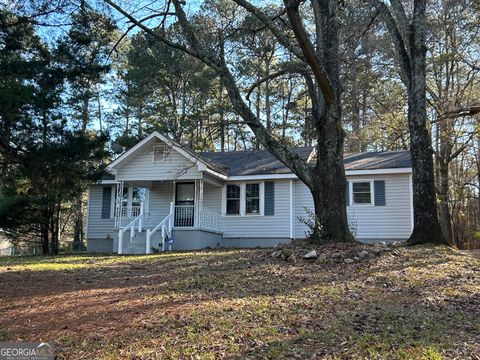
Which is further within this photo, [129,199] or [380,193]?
[129,199]

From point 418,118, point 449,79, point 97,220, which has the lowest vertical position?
point 97,220

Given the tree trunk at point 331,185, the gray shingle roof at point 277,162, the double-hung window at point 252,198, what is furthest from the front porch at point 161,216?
the tree trunk at point 331,185

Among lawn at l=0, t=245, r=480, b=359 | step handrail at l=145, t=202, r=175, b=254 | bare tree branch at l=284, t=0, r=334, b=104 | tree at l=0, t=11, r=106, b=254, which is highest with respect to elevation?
bare tree branch at l=284, t=0, r=334, b=104

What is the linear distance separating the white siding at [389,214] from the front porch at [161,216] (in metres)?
3.59

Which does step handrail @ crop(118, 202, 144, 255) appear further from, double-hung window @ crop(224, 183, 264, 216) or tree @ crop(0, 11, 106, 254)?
tree @ crop(0, 11, 106, 254)

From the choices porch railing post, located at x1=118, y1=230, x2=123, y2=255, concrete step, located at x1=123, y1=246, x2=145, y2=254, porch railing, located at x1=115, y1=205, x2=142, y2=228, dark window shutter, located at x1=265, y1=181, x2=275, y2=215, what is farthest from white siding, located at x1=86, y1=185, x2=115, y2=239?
dark window shutter, located at x1=265, y1=181, x2=275, y2=215

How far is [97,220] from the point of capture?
62.3ft

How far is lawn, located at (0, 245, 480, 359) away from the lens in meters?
4.05

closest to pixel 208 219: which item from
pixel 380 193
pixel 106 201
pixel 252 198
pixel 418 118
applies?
pixel 252 198

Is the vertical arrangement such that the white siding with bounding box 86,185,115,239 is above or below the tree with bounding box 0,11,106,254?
below

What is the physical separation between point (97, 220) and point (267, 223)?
7.62 metres

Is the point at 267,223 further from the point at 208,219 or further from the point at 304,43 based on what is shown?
the point at 304,43

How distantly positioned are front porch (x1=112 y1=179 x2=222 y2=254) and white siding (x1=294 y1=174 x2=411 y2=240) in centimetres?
359

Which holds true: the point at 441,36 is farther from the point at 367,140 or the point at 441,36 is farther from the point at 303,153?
the point at 303,153
